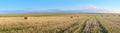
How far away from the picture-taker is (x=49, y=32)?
50.4ft
